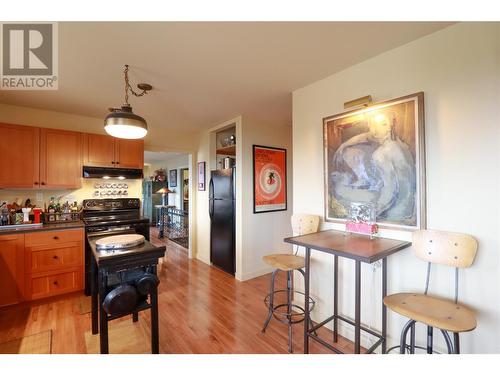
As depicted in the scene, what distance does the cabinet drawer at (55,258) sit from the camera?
2721mm

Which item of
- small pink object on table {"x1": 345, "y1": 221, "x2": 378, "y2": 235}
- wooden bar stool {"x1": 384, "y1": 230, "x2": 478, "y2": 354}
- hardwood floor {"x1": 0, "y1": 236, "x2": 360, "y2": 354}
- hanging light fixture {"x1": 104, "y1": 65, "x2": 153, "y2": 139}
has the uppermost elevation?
hanging light fixture {"x1": 104, "y1": 65, "x2": 153, "y2": 139}

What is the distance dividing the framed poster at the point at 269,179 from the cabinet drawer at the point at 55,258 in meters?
2.42

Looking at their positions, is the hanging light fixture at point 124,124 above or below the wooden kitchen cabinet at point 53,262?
above

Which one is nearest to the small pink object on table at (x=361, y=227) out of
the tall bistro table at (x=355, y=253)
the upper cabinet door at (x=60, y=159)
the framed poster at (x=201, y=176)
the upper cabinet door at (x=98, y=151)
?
the tall bistro table at (x=355, y=253)

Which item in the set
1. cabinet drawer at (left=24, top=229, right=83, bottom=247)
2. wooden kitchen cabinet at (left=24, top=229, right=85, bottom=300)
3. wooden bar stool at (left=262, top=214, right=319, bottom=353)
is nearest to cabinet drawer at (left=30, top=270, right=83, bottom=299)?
wooden kitchen cabinet at (left=24, top=229, right=85, bottom=300)

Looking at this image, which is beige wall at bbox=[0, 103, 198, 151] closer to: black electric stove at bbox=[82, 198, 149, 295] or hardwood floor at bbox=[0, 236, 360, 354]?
black electric stove at bbox=[82, 198, 149, 295]

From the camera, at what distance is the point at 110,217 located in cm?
359

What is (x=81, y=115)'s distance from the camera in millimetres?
3455

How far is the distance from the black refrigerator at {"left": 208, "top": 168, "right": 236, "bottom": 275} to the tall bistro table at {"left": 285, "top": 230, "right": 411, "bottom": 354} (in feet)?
6.06

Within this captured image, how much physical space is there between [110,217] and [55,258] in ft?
2.88

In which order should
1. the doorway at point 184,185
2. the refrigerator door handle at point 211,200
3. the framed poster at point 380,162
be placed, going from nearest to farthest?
1. the framed poster at point 380,162
2. the refrigerator door handle at point 211,200
3. the doorway at point 184,185

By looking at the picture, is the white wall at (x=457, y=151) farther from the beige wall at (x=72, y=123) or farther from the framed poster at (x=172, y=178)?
the framed poster at (x=172, y=178)

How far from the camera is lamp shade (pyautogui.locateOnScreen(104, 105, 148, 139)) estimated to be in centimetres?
180

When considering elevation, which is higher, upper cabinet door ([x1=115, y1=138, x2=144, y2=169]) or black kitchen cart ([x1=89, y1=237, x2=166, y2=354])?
upper cabinet door ([x1=115, y1=138, x2=144, y2=169])
